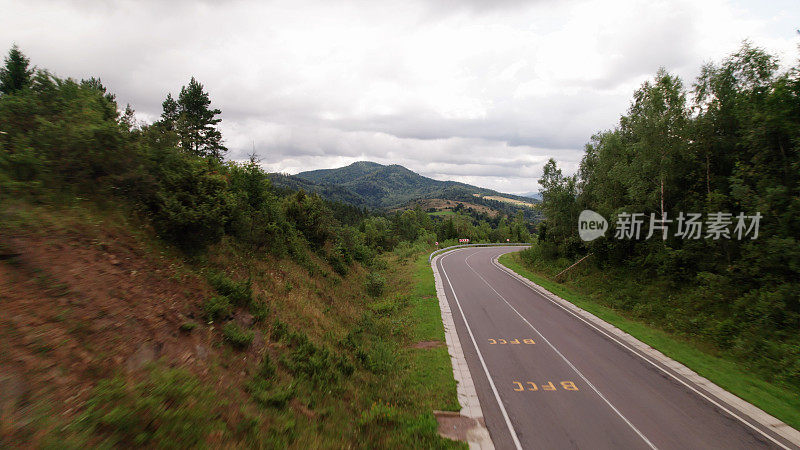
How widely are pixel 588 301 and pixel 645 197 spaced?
26.4 feet

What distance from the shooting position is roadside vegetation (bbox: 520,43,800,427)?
12.2m

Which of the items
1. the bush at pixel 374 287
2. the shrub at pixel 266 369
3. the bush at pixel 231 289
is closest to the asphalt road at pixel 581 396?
the shrub at pixel 266 369

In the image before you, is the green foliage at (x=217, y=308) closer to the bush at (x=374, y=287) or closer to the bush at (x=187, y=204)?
the bush at (x=187, y=204)

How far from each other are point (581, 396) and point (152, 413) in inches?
444

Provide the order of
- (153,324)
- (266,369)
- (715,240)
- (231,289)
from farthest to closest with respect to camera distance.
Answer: (715,240) < (231,289) < (266,369) < (153,324)

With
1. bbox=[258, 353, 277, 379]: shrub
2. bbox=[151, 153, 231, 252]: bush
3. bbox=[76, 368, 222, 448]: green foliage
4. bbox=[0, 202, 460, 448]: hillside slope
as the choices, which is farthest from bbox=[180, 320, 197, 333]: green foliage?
bbox=[151, 153, 231, 252]: bush

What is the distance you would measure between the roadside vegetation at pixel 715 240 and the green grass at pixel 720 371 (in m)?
0.05

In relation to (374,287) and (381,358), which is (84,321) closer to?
(381,358)

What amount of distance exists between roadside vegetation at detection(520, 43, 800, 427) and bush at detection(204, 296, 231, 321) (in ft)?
54.1

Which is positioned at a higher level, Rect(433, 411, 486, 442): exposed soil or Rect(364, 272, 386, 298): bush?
Rect(433, 411, 486, 442): exposed soil

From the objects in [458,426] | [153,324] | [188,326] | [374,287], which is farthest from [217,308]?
[374,287]

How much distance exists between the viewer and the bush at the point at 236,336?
855 centimetres

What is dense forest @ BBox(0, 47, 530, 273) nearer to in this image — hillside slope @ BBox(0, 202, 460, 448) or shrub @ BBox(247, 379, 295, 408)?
hillside slope @ BBox(0, 202, 460, 448)

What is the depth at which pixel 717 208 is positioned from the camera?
53.8 ft
